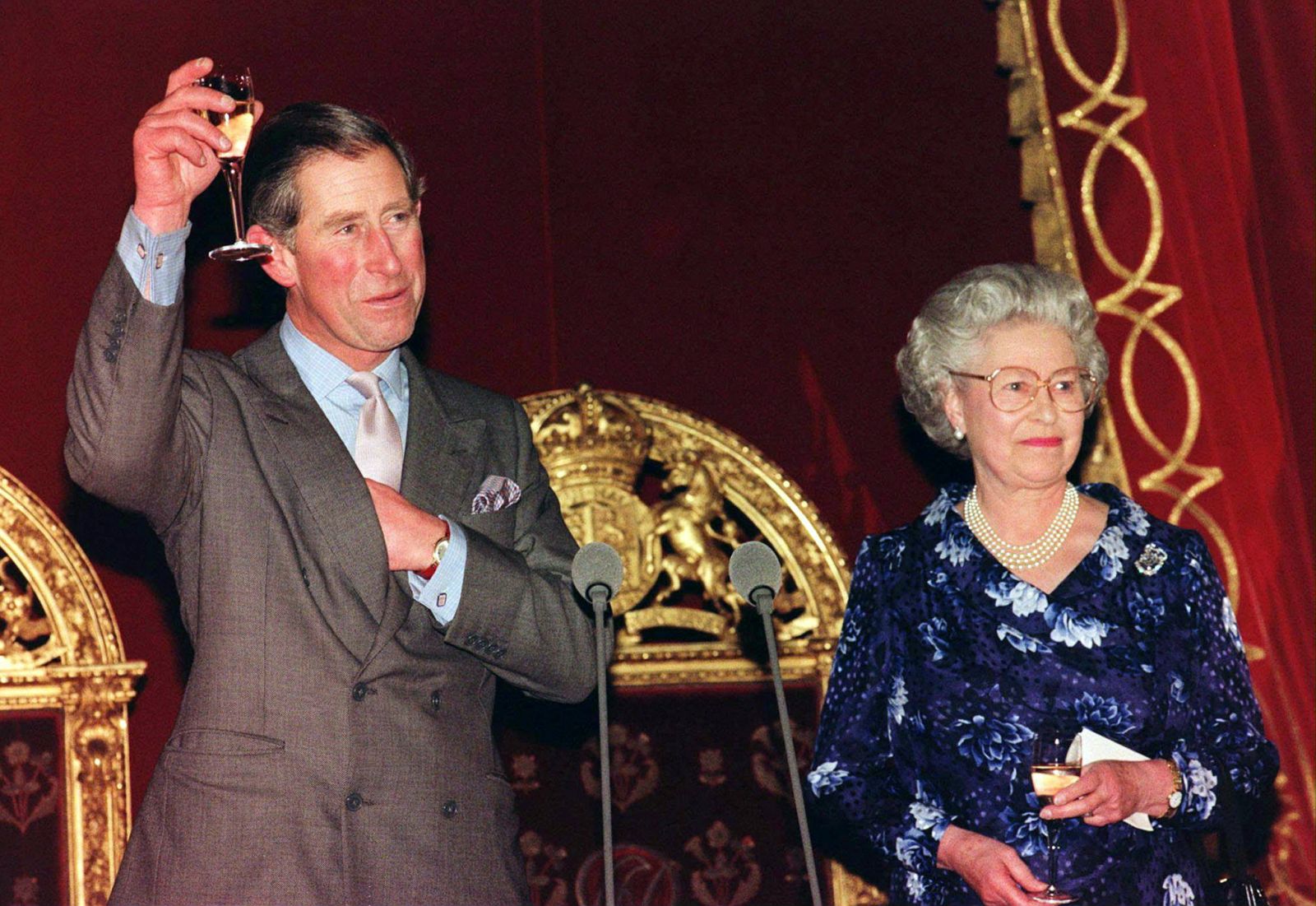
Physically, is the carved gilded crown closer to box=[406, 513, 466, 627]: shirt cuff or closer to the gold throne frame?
the gold throne frame

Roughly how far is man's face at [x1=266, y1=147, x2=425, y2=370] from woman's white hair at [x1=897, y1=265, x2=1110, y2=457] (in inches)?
33.7

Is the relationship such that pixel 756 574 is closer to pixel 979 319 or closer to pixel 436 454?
pixel 436 454

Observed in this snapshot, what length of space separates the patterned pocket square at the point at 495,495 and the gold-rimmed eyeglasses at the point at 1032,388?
773 millimetres

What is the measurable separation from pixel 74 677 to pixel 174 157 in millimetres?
1586

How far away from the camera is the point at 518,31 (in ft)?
12.7

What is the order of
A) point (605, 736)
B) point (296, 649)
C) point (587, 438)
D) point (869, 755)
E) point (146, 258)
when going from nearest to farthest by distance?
point (605, 736), point (146, 258), point (296, 649), point (869, 755), point (587, 438)

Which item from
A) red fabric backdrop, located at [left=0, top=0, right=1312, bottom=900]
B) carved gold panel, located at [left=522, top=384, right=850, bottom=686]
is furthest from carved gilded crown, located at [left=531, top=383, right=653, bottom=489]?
red fabric backdrop, located at [left=0, top=0, right=1312, bottom=900]

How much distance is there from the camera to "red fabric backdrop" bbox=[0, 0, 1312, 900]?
148 inches

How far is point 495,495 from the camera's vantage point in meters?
2.59

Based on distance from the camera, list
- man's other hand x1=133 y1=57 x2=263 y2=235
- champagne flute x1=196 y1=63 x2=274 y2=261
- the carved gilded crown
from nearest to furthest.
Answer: man's other hand x1=133 y1=57 x2=263 y2=235 → champagne flute x1=196 y1=63 x2=274 y2=261 → the carved gilded crown

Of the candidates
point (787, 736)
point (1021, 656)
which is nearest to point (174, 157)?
point (787, 736)

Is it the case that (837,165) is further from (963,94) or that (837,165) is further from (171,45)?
(171,45)

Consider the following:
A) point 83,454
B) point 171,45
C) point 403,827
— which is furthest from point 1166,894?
point 171,45

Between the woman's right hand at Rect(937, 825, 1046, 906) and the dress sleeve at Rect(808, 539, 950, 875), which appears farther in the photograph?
the dress sleeve at Rect(808, 539, 950, 875)
